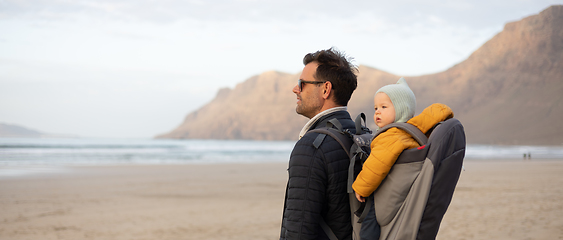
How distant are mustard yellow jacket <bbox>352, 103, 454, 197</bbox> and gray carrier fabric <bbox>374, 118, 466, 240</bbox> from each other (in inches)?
1.3

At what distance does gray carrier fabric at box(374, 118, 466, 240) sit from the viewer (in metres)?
1.58

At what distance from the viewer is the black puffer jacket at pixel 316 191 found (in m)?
1.76

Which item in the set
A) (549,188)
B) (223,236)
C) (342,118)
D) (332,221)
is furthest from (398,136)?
(549,188)

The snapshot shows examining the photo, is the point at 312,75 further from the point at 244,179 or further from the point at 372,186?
the point at 244,179

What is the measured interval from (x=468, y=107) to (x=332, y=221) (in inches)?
4892

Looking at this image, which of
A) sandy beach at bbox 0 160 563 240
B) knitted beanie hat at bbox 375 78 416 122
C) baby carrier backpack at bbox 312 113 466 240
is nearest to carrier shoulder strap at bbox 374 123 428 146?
baby carrier backpack at bbox 312 113 466 240

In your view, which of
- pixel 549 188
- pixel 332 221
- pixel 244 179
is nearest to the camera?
pixel 332 221

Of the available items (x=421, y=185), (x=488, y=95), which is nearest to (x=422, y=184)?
(x=421, y=185)

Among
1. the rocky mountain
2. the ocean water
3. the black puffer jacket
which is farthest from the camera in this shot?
the rocky mountain

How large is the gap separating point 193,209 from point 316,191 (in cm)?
845

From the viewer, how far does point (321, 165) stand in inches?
69.5

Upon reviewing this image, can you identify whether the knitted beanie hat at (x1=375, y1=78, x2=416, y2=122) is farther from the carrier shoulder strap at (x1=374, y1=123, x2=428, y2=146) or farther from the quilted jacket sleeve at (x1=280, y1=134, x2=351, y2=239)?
the quilted jacket sleeve at (x1=280, y1=134, x2=351, y2=239)

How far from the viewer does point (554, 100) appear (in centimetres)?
9906

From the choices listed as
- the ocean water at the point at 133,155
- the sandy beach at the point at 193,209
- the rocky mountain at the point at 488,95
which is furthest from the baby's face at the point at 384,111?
the rocky mountain at the point at 488,95
